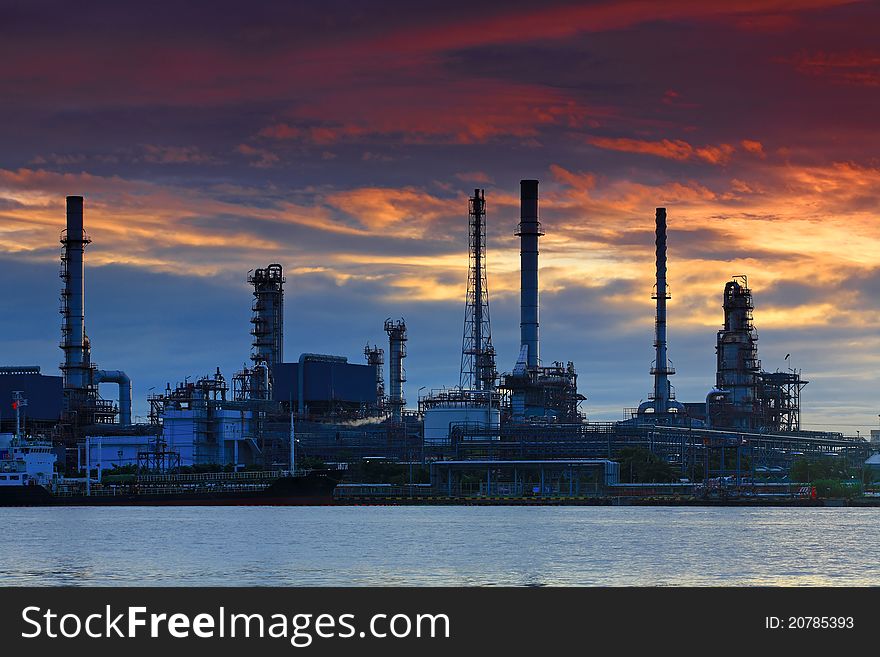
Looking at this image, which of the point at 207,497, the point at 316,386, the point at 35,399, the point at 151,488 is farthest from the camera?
the point at 316,386

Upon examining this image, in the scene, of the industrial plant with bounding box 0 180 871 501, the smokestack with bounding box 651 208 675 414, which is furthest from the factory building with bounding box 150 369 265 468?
the smokestack with bounding box 651 208 675 414

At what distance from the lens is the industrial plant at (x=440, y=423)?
501 feet

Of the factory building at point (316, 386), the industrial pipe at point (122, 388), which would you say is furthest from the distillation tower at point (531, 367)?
the industrial pipe at point (122, 388)

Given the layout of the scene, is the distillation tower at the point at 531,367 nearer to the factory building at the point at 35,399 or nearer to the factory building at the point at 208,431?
the factory building at the point at 208,431

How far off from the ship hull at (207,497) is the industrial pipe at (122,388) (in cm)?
3299

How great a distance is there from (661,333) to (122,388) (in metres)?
66.4

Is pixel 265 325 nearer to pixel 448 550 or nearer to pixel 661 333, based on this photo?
pixel 661 333

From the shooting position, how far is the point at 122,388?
186875mm

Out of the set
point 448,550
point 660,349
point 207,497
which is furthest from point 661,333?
point 448,550

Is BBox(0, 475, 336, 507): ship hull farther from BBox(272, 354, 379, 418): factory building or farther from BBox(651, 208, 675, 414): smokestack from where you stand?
BBox(651, 208, 675, 414): smokestack

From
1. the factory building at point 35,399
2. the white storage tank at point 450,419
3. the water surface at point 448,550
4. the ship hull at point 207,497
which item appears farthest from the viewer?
the factory building at point 35,399
